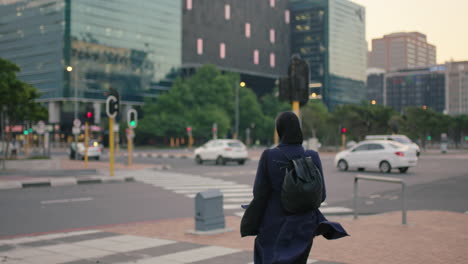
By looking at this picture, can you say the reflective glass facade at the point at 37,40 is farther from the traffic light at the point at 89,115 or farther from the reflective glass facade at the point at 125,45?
the traffic light at the point at 89,115

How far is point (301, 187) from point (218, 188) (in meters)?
13.4

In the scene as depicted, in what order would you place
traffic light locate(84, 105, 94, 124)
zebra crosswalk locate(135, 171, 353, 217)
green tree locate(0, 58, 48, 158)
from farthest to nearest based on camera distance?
traffic light locate(84, 105, 94, 124)
green tree locate(0, 58, 48, 158)
zebra crosswalk locate(135, 171, 353, 217)

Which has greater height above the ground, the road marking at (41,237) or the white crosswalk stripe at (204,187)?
the road marking at (41,237)

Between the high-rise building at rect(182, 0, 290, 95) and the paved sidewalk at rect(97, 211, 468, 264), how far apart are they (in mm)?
85297

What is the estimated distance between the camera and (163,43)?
90250mm

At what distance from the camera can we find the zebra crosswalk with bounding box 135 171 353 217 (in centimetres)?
1244

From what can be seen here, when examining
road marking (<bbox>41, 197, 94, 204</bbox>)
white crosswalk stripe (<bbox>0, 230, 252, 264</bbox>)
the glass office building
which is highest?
the glass office building

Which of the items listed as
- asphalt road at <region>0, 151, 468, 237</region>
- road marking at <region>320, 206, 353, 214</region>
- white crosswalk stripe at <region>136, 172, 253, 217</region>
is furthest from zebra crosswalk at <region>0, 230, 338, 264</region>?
road marking at <region>320, 206, 353, 214</region>

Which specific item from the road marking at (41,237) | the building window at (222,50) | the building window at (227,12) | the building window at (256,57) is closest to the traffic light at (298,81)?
the road marking at (41,237)

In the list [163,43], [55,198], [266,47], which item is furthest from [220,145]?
[266,47]

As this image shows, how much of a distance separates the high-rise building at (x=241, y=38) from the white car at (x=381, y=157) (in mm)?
70779

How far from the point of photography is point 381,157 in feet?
80.2

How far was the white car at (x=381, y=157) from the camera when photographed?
949 inches

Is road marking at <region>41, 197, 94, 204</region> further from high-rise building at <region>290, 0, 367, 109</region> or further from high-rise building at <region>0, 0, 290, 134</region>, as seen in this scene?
high-rise building at <region>290, 0, 367, 109</region>
